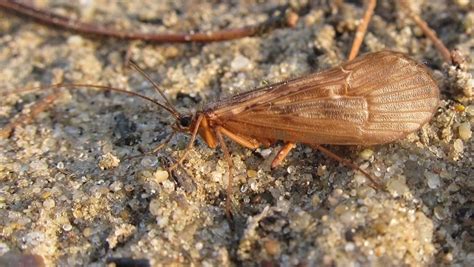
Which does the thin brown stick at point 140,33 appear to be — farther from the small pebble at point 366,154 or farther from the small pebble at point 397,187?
the small pebble at point 397,187

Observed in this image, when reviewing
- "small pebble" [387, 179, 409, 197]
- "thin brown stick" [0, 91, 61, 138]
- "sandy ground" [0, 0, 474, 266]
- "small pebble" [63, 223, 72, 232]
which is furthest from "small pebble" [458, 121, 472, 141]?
"thin brown stick" [0, 91, 61, 138]

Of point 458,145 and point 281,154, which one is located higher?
point 458,145

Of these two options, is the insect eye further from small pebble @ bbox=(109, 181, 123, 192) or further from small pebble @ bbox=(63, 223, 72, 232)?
small pebble @ bbox=(63, 223, 72, 232)

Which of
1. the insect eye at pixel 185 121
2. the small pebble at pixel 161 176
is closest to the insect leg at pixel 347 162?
the insect eye at pixel 185 121

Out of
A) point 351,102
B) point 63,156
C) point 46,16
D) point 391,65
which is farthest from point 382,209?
point 46,16

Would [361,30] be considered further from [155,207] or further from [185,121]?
[155,207]

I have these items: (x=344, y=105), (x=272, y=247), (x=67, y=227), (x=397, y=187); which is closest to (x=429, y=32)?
(x=344, y=105)
